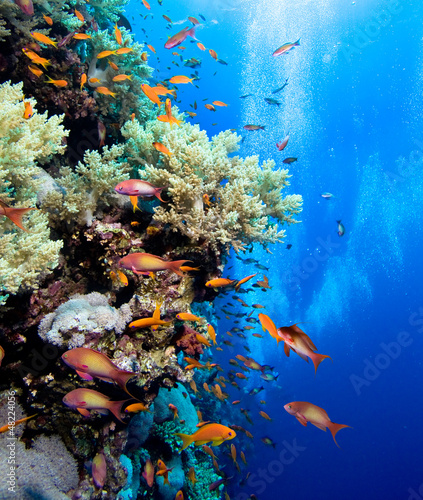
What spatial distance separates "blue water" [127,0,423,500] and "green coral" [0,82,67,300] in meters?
31.1

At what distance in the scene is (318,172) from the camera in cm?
4366

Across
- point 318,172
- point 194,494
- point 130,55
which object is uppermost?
point 318,172

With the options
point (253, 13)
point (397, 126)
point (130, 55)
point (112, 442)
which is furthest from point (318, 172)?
point (112, 442)

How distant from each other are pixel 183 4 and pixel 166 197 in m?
47.2

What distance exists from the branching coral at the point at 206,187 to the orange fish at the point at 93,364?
5.60ft

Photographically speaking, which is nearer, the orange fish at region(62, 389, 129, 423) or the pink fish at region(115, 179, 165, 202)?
the orange fish at region(62, 389, 129, 423)

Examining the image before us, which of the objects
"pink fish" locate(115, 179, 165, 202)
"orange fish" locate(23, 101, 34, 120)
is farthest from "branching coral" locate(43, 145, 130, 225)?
"pink fish" locate(115, 179, 165, 202)

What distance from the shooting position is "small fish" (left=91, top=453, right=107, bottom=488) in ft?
9.09

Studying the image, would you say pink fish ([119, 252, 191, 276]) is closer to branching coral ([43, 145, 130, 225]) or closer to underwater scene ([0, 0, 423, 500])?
underwater scene ([0, 0, 423, 500])

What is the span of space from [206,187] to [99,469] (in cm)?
335

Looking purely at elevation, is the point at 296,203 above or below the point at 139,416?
above

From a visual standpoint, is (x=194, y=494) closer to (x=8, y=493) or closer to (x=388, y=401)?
(x=8, y=493)

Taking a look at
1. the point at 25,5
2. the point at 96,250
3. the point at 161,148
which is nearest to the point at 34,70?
the point at 25,5

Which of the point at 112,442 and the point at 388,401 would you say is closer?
the point at 112,442
